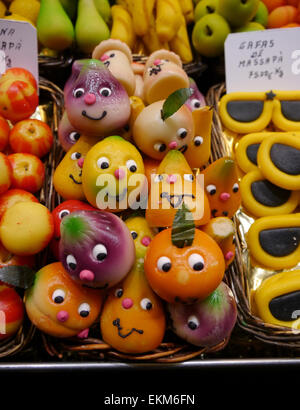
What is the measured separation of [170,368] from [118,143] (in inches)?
16.8

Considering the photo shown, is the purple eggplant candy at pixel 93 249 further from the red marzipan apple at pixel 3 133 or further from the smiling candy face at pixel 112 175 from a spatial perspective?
the red marzipan apple at pixel 3 133

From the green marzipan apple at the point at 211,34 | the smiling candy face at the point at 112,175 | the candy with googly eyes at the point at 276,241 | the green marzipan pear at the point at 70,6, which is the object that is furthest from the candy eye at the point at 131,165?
the green marzipan pear at the point at 70,6

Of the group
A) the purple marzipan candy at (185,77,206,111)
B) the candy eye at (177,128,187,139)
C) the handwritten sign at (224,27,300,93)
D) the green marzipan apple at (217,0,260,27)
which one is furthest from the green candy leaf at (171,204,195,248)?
the green marzipan apple at (217,0,260,27)

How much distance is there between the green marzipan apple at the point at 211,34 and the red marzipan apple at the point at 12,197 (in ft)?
2.42

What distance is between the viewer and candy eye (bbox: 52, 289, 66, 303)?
0.61 meters

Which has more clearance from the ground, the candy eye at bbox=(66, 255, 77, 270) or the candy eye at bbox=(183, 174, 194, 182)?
the candy eye at bbox=(183, 174, 194, 182)

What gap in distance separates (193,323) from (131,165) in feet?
1.01

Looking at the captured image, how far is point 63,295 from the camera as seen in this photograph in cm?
62

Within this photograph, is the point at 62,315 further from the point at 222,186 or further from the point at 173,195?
the point at 222,186

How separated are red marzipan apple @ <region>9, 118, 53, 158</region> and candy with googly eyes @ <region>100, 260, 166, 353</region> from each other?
412 mm

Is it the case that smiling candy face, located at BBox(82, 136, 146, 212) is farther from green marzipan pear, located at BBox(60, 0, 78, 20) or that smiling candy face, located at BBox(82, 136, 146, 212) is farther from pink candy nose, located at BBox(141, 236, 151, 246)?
green marzipan pear, located at BBox(60, 0, 78, 20)

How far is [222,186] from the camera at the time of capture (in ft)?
2.42
